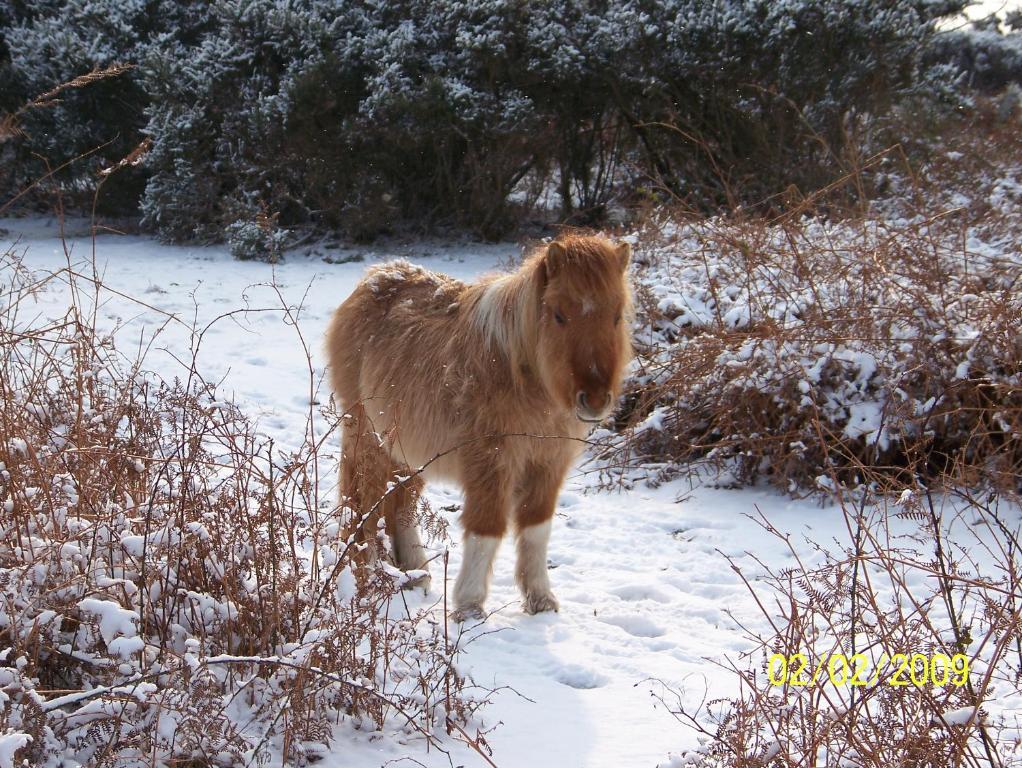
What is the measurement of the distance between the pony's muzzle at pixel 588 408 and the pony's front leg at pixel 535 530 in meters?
0.62

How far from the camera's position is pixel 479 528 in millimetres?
3998

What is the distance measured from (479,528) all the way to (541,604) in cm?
50

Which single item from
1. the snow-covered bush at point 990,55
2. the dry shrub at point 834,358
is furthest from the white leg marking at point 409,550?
the snow-covered bush at point 990,55

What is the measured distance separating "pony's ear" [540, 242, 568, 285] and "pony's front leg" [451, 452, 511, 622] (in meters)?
0.88

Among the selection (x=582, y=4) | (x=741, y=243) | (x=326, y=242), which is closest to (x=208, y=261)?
(x=326, y=242)

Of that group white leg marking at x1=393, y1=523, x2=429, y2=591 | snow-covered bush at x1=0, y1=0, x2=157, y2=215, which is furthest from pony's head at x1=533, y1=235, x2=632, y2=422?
snow-covered bush at x1=0, y1=0, x2=157, y2=215

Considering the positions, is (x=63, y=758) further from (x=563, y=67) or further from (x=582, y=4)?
(x=582, y=4)

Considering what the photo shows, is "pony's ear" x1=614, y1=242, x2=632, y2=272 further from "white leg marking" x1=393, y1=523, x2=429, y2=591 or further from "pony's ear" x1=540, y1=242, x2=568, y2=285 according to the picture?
"white leg marking" x1=393, y1=523, x2=429, y2=591

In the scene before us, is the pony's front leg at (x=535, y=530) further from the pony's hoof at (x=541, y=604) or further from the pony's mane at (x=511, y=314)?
the pony's mane at (x=511, y=314)

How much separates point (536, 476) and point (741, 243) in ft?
8.92

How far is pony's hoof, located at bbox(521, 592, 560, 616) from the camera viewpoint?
13.6 ft

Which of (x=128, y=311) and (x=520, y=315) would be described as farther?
(x=128, y=311)

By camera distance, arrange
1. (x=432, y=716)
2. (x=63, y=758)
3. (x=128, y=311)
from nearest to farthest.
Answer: (x=63, y=758) → (x=432, y=716) → (x=128, y=311)

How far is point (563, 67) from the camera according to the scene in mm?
11117
